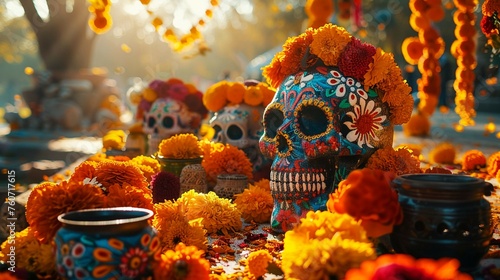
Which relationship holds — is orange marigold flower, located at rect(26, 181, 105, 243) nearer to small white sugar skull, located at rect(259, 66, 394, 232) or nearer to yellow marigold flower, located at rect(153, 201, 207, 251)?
yellow marigold flower, located at rect(153, 201, 207, 251)

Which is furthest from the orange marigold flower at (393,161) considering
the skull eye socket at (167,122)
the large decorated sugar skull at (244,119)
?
the skull eye socket at (167,122)

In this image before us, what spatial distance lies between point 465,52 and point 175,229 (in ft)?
13.9

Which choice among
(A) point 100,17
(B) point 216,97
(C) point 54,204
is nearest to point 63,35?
(A) point 100,17

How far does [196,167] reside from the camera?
5.18 metres

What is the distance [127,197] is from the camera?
3.26 metres

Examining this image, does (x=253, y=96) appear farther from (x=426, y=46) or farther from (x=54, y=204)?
(x=54, y=204)

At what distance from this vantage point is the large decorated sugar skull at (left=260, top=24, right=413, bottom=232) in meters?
3.95

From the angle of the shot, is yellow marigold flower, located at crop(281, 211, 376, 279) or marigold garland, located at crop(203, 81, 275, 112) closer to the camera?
yellow marigold flower, located at crop(281, 211, 376, 279)

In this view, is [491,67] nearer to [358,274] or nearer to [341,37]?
[341,37]

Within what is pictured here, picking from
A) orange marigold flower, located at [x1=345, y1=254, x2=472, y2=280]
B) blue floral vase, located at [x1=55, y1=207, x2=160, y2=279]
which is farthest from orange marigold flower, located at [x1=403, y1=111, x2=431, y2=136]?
blue floral vase, located at [x1=55, y1=207, x2=160, y2=279]

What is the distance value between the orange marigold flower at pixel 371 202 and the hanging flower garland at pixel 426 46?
4.03 meters

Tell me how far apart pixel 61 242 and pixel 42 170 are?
7.63 meters

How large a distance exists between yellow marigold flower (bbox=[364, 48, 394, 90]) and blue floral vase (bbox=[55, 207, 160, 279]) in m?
2.05

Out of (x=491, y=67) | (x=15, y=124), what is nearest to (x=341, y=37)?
(x=491, y=67)
